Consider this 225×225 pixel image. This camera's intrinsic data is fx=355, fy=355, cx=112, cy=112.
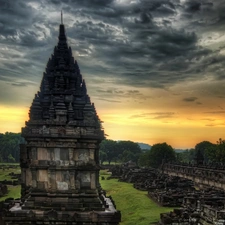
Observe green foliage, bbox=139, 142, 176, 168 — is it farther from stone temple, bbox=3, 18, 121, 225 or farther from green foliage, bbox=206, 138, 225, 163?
stone temple, bbox=3, 18, 121, 225

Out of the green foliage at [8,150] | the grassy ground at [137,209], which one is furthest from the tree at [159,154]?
the green foliage at [8,150]

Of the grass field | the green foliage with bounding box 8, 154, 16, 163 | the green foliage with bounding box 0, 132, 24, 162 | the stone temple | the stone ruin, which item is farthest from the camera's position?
the green foliage with bounding box 0, 132, 24, 162

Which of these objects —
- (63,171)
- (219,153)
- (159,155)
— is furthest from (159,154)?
(63,171)

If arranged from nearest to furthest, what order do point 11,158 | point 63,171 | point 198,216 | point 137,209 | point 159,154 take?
point 63,171 < point 198,216 < point 137,209 < point 159,154 < point 11,158

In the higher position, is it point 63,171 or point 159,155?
point 159,155

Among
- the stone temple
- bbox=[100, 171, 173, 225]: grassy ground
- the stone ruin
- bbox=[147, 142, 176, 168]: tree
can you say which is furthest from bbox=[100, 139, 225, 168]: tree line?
the stone temple

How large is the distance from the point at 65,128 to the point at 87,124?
1.09 m

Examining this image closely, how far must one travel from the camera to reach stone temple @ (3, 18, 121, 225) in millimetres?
15781

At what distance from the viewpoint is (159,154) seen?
8956 centimetres

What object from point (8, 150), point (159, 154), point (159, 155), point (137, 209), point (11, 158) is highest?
point (8, 150)

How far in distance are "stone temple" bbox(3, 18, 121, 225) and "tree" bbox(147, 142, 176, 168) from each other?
73.2 metres

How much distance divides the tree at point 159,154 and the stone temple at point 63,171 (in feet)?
240

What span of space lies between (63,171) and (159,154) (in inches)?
2949

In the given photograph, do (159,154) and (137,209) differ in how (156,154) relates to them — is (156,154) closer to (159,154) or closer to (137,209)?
(159,154)
